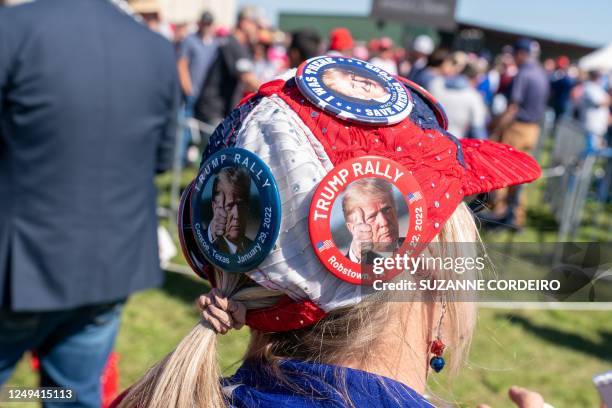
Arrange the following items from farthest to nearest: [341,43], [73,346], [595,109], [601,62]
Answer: [601,62] < [595,109] < [341,43] < [73,346]

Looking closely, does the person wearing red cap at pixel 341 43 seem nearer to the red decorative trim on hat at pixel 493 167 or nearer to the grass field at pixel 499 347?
the grass field at pixel 499 347

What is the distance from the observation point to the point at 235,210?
3.62 ft

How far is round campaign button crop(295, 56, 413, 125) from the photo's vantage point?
1.07 meters

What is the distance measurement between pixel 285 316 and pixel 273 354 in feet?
0.41

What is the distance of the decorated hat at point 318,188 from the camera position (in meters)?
1.04

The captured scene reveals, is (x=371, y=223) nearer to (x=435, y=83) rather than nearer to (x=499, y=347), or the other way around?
(x=499, y=347)

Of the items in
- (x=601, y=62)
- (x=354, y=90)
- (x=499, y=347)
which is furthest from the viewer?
(x=601, y=62)

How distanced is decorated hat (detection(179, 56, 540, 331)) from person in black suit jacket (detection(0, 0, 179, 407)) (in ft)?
3.73

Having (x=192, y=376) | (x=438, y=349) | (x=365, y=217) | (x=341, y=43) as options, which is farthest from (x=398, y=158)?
(x=341, y=43)

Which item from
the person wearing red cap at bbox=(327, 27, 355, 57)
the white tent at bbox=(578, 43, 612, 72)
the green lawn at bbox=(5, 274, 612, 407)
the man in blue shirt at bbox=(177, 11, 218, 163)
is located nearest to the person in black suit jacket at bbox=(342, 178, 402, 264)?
the green lawn at bbox=(5, 274, 612, 407)

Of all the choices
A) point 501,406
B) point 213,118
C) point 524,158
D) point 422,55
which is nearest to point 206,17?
point 213,118

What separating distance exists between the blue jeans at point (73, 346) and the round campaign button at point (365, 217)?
156 cm

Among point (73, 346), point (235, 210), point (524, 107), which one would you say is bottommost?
point (524, 107)

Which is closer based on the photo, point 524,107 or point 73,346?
point 73,346
